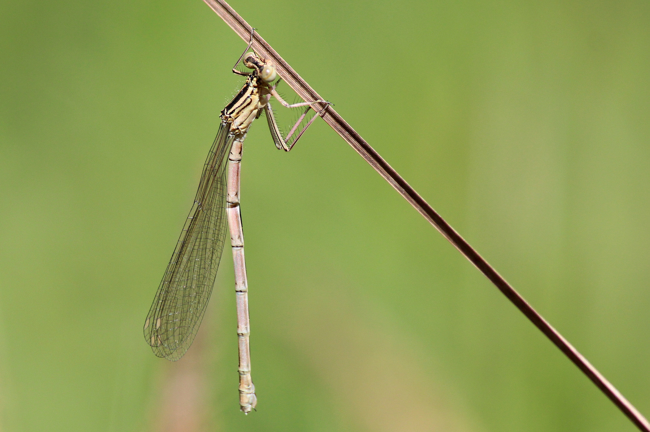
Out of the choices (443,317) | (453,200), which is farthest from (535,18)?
(443,317)

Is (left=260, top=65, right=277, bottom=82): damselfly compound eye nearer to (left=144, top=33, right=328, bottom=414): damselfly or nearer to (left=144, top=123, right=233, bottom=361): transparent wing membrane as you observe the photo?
(left=144, top=33, right=328, bottom=414): damselfly

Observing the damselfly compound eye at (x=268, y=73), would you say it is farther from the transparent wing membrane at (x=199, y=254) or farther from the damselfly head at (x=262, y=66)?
the transparent wing membrane at (x=199, y=254)

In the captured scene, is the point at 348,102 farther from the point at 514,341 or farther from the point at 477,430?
the point at 477,430

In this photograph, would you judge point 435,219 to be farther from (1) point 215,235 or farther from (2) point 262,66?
(1) point 215,235

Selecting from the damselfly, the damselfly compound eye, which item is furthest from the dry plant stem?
the damselfly

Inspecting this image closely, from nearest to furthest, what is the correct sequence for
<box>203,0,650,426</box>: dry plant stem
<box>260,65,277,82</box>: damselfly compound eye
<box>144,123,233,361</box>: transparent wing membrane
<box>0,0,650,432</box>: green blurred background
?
1. <box>203,0,650,426</box>: dry plant stem
2. <box>260,65,277,82</box>: damselfly compound eye
3. <box>0,0,650,432</box>: green blurred background
4. <box>144,123,233,361</box>: transparent wing membrane

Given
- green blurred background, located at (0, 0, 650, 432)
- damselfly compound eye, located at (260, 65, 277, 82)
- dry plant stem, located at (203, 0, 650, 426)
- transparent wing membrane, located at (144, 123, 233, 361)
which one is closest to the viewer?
dry plant stem, located at (203, 0, 650, 426)

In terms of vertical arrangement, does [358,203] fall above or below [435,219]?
above

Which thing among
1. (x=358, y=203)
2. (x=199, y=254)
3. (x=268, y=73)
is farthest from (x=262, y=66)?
(x=199, y=254)
